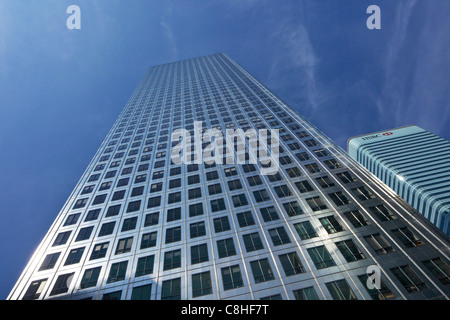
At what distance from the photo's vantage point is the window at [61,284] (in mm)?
28237

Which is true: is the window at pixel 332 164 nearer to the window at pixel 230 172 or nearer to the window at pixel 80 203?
the window at pixel 230 172

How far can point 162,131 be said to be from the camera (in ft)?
216

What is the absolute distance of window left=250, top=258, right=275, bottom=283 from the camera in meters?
26.9

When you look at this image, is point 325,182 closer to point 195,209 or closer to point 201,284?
point 195,209

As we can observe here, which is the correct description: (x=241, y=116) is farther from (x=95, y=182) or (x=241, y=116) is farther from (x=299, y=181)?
(x=95, y=182)

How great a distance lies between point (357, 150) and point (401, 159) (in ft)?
54.4

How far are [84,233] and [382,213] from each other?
40.9 m

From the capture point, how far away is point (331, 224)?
1256 inches

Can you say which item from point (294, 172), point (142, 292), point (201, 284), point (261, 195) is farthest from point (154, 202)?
point (294, 172)

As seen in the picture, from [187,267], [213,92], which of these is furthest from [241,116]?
[187,267]

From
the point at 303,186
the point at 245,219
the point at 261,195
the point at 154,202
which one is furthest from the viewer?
the point at 154,202

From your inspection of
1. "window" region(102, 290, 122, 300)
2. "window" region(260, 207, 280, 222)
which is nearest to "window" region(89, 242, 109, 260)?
"window" region(102, 290, 122, 300)

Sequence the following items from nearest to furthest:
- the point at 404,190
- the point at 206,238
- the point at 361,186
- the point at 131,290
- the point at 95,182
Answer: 1. the point at 131,290
2. the point at 206,238
3. the point at 361,186
4. the point at 95,182
5. the point at 404,190

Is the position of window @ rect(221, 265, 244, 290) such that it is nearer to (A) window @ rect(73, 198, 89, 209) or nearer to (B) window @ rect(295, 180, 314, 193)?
(B) window @ rect(295, 180, 314, 193)
